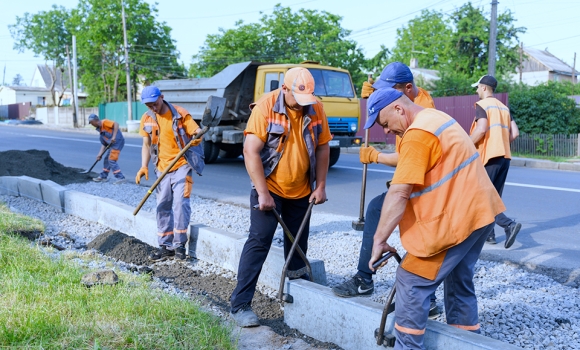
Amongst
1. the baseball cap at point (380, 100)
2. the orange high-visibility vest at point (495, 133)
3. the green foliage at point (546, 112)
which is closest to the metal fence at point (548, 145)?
the green foliage at point (546, 112)

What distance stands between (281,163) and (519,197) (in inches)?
255

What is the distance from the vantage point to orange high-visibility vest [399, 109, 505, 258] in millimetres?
2688

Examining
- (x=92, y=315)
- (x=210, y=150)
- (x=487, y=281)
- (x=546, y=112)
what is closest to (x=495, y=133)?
(x=487, y=281)

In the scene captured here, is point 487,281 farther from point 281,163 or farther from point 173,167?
point 173,167

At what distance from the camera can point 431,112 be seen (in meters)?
2.76

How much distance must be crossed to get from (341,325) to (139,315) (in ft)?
4.14

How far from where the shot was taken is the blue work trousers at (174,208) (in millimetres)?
5637

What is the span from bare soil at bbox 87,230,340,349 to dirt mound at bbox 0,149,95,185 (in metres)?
5.56

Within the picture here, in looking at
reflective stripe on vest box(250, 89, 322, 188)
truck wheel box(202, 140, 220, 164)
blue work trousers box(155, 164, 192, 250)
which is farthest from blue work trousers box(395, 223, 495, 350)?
truck wheel box(202, 140, 220, 164)

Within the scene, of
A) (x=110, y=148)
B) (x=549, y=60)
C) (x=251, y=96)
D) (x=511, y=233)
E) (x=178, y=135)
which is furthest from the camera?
(x=549, y=60)

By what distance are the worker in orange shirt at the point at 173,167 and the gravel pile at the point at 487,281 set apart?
43cm

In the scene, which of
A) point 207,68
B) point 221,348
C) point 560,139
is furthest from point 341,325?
point 207,68

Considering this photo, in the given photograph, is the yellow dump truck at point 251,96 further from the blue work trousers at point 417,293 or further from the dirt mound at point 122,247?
the blue work trousers at point 417,293

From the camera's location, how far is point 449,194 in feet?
8.86
